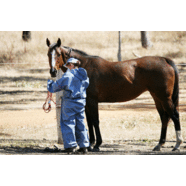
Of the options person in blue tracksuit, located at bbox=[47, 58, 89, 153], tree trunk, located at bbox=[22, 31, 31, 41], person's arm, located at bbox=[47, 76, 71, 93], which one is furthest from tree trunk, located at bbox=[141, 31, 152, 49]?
person's arm, located at bbox=[47, 76, 71, 93]

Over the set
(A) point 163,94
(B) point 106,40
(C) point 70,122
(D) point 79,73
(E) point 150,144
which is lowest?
(E) point 150,144

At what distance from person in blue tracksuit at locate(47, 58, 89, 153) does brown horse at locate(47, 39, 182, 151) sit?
60cm

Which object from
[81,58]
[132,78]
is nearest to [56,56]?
[81,58]

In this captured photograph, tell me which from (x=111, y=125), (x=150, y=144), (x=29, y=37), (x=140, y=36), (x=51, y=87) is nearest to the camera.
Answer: (x=51, y=87)

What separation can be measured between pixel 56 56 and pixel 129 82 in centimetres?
154

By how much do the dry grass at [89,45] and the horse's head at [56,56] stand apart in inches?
406

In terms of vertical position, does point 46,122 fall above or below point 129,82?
below

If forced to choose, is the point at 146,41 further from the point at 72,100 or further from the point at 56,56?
the point at 72,100

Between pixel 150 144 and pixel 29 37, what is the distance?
12.5 meters

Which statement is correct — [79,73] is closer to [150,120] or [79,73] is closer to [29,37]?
[150,120]

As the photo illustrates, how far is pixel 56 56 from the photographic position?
6613 millimetres

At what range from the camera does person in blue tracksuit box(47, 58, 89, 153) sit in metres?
6.09

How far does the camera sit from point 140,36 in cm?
2011

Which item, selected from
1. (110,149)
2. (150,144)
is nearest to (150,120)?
(150,144)
